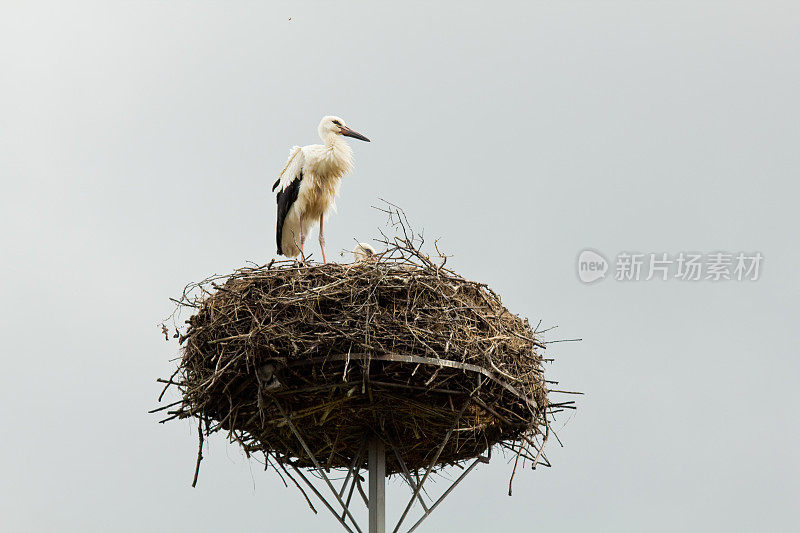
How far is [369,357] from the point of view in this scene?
9328mm

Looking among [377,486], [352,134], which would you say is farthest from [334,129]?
[377,486]

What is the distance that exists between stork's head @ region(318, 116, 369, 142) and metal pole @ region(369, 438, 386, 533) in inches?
178

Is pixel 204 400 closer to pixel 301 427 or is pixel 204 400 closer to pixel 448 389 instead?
pixel 301 427

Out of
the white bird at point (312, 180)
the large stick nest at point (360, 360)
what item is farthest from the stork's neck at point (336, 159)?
the large stick nest at point (360, 360)

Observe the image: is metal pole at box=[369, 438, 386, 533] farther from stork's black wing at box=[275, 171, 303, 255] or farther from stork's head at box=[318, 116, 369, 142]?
stork's head at box=[318, 116, 369, 142]

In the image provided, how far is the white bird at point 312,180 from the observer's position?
44.3ft

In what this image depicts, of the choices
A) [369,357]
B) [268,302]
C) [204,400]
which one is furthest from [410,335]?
[204,400]

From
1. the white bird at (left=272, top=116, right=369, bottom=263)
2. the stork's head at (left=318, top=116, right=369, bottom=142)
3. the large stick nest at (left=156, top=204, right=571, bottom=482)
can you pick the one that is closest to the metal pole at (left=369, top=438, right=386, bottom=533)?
the large stick nest at (left=156, top=204, right=571, bottom=482)

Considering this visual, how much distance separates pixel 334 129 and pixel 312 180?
71 centimetres

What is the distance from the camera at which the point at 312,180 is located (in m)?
13.6

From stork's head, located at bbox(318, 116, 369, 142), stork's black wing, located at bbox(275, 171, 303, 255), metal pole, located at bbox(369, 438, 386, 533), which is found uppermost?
stork's head, located at bbox(318, 116, 369, 142)

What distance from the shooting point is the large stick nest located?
31.2ft

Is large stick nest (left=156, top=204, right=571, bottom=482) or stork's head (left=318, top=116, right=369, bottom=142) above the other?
stork's head (left=318, top=116, right=369, bottom=142)

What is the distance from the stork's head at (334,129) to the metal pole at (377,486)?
453cm
